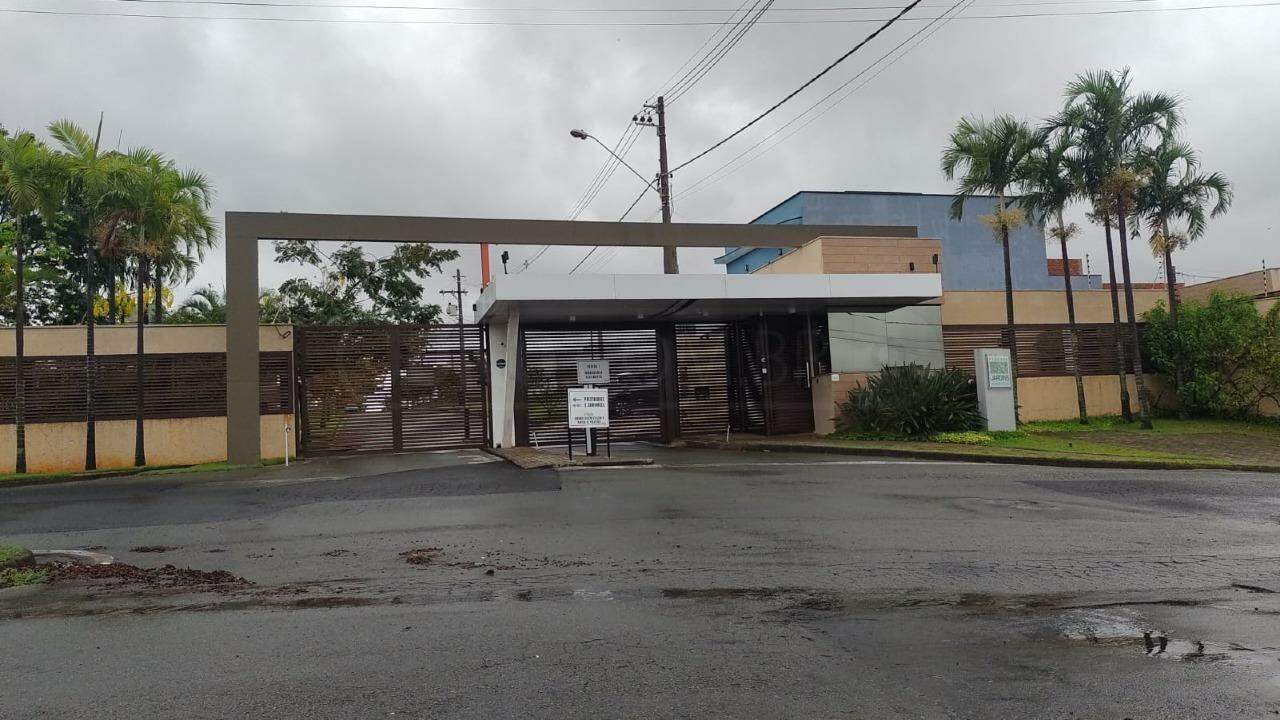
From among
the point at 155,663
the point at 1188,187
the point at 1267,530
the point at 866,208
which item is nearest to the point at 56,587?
the point at 155,663

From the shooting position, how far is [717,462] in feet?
52.1

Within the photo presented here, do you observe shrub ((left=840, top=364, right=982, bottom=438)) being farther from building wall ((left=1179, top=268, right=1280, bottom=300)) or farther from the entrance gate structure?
building wall ((left=1179, top=268, right=1280, bottom=300))

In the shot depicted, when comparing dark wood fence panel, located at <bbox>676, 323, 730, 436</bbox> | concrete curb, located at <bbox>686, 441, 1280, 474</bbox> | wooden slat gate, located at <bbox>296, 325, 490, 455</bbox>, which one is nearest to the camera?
concrete curb, located at <bbox>686, 441, 1280, 474</bbox>

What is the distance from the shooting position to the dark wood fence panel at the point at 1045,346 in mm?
22094

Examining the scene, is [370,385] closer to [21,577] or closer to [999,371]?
[21,577]

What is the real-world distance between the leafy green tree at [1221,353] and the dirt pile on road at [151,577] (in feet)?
75.9

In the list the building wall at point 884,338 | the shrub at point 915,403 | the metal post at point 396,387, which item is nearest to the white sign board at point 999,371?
the shrub at point 915,403

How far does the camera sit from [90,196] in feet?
59.6

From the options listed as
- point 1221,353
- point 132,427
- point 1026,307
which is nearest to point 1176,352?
point 1221,353

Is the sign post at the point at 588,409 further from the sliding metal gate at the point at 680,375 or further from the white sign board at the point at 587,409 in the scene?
the sliding metal gate at the point at 680,375

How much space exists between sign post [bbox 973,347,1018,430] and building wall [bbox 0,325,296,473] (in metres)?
16.1

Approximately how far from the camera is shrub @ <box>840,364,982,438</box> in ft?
61.2

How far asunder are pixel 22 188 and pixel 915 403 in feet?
65.0

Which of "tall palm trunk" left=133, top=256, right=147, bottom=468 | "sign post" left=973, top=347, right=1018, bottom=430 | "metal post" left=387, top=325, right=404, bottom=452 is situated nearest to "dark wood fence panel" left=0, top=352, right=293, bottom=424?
"tall palm trunk" left=133, top=256, right=147, bottom=468
